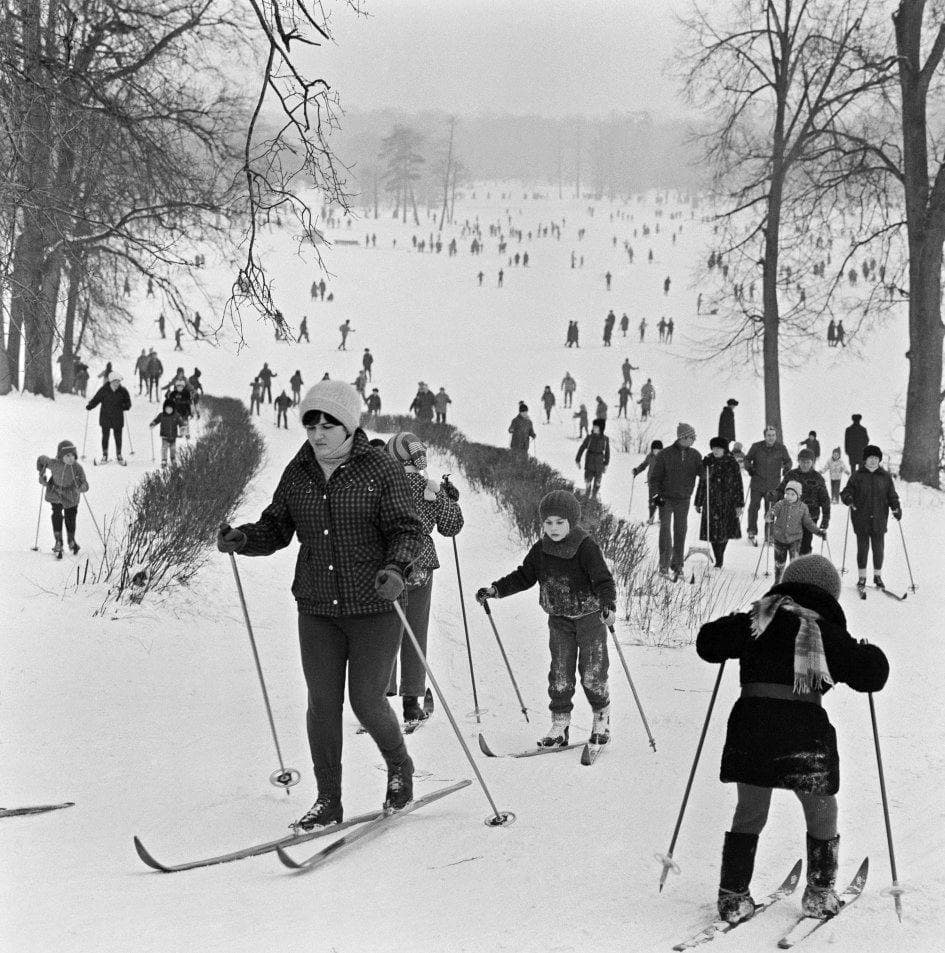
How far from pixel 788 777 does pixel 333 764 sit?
179cm

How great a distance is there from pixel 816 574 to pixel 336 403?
1878 mm

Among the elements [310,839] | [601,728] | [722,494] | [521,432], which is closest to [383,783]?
[310,839]

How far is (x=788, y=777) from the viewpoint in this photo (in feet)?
11.8

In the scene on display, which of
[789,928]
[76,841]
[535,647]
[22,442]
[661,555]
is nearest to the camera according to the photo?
[789,928]

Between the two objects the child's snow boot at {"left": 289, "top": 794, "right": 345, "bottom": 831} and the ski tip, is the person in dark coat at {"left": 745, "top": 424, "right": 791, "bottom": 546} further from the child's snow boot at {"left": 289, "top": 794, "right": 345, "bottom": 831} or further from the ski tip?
the ski tip

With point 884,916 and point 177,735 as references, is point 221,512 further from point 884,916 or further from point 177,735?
point 884,916

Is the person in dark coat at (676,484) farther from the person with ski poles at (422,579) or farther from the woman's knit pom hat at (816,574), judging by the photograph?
the woman's knit pom hat at (816,574)

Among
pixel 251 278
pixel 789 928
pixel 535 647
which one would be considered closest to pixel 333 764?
pixel 789 928

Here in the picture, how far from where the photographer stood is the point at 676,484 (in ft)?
36.8

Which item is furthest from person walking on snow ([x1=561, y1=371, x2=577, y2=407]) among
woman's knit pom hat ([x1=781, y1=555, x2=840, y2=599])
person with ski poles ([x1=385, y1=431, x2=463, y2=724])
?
woman's knit pom hat ([x1=781, y1=555, x2=840, y2=599])

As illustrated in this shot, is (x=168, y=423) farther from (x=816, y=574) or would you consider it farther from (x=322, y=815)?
(x=816, y=574)

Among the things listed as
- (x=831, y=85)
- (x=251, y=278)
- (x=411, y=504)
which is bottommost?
(x=411, y=504)

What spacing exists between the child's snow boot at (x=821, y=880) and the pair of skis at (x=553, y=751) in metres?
1.86

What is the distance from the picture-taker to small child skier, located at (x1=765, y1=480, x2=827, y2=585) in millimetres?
10297
